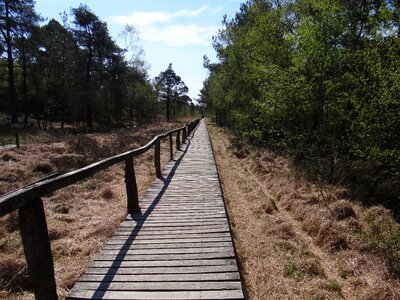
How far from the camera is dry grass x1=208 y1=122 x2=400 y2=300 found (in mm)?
4395

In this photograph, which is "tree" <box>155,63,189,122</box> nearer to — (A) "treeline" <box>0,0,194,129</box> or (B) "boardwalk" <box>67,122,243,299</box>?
(A) "treeline" <box>0,0,194,129</box>

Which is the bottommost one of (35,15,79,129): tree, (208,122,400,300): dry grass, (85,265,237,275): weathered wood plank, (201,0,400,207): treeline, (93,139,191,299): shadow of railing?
(208,122,400,300): dry grass

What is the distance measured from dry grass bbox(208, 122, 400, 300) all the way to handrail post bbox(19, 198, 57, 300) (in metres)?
2.45

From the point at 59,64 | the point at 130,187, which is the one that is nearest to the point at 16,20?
the point at 59,64

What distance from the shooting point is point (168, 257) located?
4.42 meters

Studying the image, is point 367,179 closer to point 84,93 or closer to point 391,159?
point 391,159

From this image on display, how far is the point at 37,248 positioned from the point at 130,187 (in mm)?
3258

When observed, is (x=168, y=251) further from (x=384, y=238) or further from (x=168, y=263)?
(x=384, y=238)

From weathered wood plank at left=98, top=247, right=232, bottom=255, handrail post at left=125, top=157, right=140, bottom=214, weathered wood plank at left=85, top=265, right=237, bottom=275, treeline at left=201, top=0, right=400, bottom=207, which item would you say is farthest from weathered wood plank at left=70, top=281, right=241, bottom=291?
treeline at left=201, top=0, right=400, bottom=207

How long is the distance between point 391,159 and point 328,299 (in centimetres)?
518

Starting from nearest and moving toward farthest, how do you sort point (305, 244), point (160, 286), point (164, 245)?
point (160, 286) < point (164, 245) < point (305, 244)

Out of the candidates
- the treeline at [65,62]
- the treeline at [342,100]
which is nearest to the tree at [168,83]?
the treeline at [65,62]

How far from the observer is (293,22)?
17.5 meters

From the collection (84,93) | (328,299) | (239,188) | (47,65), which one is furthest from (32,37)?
(328,299)
